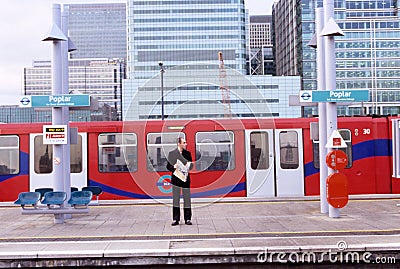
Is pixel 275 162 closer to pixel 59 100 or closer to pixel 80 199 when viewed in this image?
pixel 80 199

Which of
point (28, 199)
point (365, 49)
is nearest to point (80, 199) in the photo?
point (28, 199)

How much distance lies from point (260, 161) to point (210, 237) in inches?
294

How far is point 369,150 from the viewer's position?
1736cm

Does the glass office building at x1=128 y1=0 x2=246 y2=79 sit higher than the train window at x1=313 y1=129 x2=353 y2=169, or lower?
higher

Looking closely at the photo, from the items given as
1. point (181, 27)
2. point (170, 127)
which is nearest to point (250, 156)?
point (170, 127)

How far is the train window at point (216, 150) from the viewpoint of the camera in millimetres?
16844

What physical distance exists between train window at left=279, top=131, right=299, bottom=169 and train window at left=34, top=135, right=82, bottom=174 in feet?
22.2

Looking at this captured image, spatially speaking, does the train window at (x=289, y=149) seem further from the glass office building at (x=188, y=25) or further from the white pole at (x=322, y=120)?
the glass office building at (x=188, y=25)

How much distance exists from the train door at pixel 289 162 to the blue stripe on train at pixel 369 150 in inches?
15.3

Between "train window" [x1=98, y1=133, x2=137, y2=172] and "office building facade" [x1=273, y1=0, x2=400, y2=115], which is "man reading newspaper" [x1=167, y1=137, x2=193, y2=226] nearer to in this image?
"train window" [x1=98, y1=133, x2=137, y2=172]

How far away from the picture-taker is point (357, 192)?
17.3 meters

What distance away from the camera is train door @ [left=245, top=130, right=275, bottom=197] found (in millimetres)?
17156

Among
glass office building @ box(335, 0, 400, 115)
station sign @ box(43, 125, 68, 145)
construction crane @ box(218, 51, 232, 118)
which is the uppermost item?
glass office building @ box(335, 0, 400, 115)

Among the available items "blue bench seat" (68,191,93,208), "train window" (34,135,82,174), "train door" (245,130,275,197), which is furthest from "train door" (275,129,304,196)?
"blue bench seat" (68,191,93,208)
